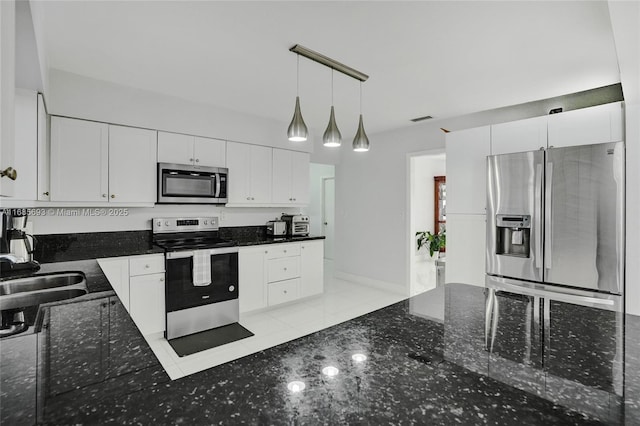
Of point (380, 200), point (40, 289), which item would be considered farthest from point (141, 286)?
point (380, 200)

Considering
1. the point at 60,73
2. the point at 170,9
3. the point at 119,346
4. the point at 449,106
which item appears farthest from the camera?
the point at 449,106

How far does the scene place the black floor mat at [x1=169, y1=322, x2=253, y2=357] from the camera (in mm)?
2994

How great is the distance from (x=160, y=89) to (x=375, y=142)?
320cm

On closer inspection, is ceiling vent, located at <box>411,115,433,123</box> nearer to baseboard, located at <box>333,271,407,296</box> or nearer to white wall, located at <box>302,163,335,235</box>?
baseboard, located at <box>333,271,407,296</box>

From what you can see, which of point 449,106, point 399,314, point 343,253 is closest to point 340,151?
point 343,253

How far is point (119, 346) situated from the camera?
39.6 inches

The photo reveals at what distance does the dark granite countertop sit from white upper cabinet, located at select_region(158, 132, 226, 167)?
2706 millimetres

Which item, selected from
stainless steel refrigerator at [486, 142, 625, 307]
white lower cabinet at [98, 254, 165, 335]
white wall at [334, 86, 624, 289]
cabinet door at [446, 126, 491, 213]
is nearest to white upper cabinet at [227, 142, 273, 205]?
white lower cabinet at [98, 254, 165, 335]

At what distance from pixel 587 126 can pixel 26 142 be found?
4.24 metres

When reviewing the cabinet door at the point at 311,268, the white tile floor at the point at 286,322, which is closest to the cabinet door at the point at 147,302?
the white tile floor at the point at 286,322

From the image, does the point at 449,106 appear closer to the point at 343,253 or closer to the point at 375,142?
the point at 375,142

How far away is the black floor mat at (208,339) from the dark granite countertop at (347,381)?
2.06 m

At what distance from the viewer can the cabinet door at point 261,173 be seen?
13.8ft

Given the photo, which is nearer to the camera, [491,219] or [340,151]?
[491,219]
